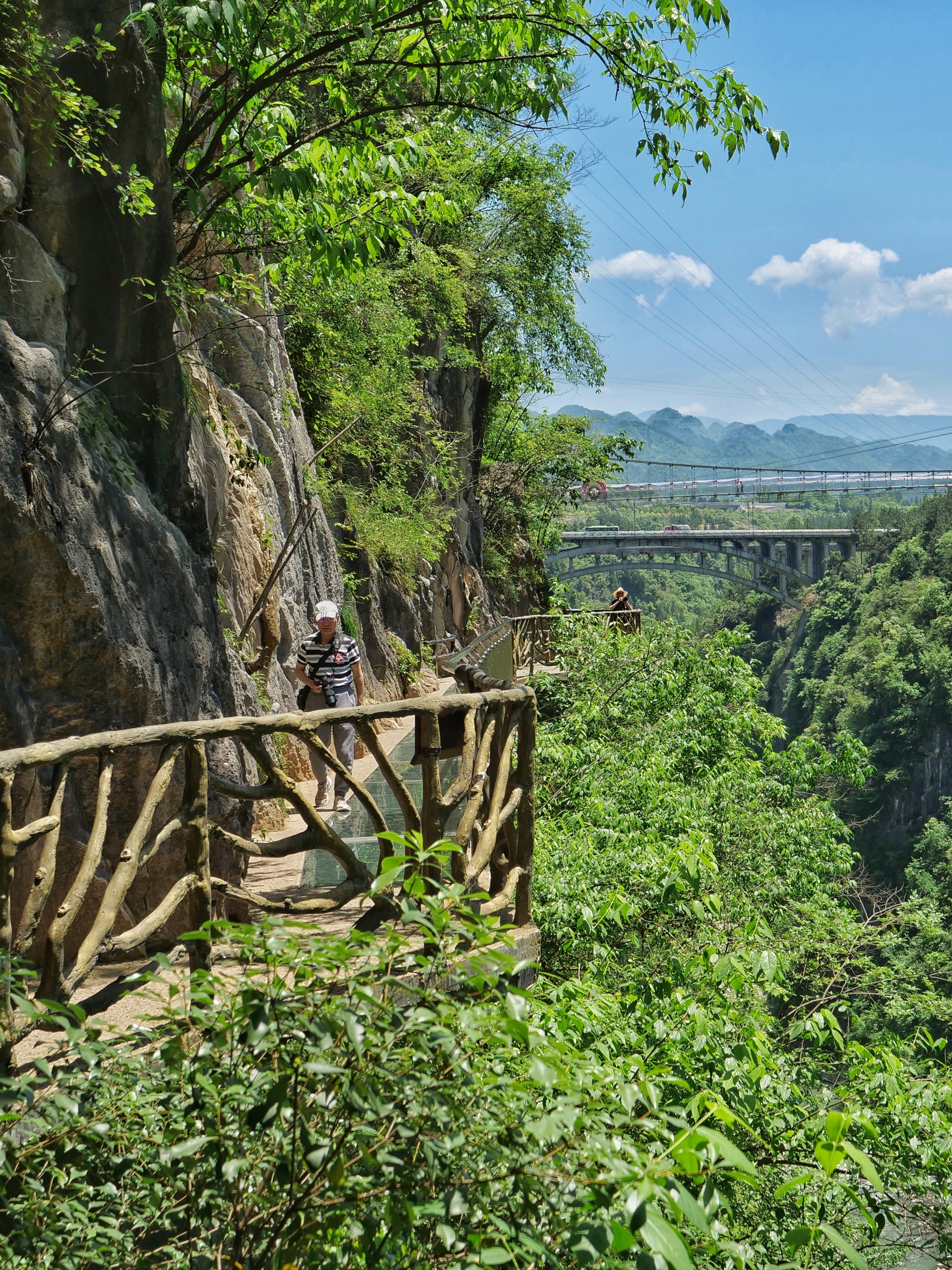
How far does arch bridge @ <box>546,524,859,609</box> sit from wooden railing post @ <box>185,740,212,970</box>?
47021mm

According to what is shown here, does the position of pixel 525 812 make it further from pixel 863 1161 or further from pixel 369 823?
pixel 369 823

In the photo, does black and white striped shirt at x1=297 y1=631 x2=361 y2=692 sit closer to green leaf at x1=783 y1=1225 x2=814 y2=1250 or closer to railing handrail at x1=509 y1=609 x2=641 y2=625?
green leaf at x1=783 y1=1225 x2=814 y2=1250

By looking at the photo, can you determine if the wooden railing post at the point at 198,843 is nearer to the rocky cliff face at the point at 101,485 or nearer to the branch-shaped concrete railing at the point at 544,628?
the rocky cliff face at the point at 101,485

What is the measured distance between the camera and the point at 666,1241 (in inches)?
56.2

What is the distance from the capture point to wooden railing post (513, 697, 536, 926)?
13.5 feet

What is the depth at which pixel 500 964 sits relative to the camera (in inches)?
69.5

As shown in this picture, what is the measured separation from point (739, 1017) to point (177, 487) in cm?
356

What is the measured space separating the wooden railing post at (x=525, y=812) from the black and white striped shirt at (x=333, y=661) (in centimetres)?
235

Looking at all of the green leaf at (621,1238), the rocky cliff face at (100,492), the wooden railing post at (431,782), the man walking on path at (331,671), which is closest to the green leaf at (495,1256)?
the green leaf at (621,1238)

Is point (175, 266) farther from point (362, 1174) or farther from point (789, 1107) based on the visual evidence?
point (789, 1107)

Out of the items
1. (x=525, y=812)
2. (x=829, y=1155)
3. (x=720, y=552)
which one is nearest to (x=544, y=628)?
(x=525, y=812)

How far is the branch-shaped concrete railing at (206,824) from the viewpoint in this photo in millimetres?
2500

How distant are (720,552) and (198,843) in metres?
62.4

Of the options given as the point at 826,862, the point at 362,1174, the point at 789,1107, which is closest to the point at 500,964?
the point at 362,1174
